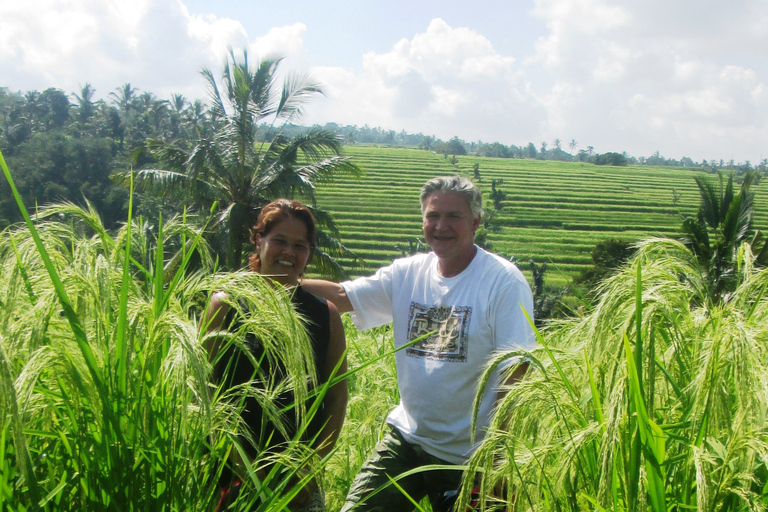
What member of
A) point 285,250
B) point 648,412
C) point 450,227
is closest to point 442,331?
point 450,227

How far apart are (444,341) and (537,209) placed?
188 ft

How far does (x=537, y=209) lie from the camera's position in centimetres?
5800

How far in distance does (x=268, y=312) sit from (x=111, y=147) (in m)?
53.7

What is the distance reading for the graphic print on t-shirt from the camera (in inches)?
96.0

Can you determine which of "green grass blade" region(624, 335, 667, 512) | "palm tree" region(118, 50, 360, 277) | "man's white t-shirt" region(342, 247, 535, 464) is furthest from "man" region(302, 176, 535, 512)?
"palm tree" region(118, 50, 360, 277)

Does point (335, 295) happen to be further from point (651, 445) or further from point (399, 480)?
point (651, 445)

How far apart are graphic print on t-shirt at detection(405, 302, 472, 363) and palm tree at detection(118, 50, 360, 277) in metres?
16.0

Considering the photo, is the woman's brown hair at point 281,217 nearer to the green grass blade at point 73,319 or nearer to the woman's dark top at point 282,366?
the woman's dark top at point 282,366

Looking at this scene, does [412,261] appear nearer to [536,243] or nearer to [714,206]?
[714,206]

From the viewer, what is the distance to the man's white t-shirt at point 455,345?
239cm

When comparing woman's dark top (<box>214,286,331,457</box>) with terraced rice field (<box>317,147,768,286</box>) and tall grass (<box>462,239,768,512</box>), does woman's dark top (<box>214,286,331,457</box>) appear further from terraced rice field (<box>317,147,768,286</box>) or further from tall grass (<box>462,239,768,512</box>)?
terraced rice field (<box>317,147,768,286</box>)

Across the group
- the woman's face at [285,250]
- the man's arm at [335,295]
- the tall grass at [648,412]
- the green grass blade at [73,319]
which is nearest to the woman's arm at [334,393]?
the woman's face at [285,250]

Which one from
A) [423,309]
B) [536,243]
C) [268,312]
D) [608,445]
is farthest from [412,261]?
[536,243]

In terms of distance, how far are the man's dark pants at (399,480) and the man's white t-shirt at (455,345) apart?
6 centimetres
